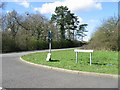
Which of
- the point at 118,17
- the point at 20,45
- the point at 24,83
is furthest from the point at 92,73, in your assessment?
the point at 20,45

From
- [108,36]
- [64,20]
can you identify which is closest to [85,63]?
[108,36]

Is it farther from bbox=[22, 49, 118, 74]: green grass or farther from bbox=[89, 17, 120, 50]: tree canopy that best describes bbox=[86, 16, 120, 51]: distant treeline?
bbox=[22, 49, 118, 74]: green grass

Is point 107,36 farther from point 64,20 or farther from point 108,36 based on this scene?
point 64,20

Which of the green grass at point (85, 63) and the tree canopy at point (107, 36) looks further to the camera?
the tree canopy at point (107, 36)

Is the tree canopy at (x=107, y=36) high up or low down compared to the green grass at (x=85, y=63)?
up

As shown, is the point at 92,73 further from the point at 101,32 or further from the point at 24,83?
the point at 101,32

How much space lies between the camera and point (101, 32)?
41.6m

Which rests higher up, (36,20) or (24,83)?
(36,20)

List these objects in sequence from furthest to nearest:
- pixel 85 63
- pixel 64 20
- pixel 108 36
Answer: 1. pixel 64 20
2. pixel 108 36
3. pixel 85 63

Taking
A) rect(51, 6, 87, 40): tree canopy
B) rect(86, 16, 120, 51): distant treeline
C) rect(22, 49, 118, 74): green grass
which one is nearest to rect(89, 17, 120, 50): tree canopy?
rect(86, 16, 120, 51): distant treeline

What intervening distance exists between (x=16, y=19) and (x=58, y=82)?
5257 cm

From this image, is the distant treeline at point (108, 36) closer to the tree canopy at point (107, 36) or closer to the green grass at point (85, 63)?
the tree canopy at point (107, 36)

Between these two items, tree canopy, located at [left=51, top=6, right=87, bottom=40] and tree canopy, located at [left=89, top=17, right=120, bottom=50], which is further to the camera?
tree canopy, located at [left=51, top=6, right=87, bottom=40]

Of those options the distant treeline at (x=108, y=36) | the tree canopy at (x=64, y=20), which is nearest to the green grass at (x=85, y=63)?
the distant treeline at (x=108, y=36)
